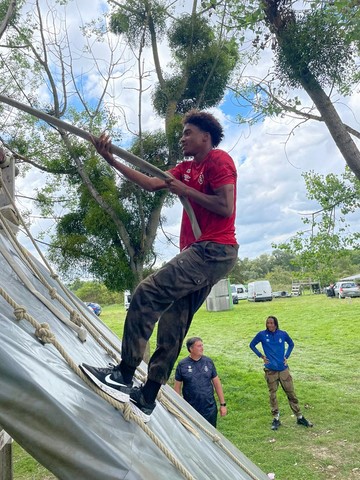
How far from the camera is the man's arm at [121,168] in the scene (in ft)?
7.13

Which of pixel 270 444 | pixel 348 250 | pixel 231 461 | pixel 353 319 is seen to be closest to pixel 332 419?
pixel 270 444

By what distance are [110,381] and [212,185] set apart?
0.91 metres

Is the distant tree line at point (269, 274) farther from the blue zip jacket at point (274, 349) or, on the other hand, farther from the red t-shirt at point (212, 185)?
the red t-shirt at point (212, 185)

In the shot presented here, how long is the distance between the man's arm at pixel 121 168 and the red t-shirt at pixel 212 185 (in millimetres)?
155

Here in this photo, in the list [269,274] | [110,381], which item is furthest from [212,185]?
[269,274]

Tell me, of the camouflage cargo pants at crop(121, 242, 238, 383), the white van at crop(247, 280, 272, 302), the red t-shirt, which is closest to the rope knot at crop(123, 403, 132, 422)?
the camouflage cargo pants at crop(121, 242, 238, 383)

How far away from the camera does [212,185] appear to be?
2254mm

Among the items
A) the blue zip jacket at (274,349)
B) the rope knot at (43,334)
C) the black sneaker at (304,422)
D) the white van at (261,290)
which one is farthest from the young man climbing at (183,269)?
the white van at (261,290)

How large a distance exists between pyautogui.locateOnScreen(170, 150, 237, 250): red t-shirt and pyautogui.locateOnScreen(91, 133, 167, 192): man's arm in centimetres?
15

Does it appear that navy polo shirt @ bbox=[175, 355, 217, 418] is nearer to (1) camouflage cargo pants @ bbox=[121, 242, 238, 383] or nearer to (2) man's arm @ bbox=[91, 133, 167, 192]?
(1) camouflage cargo pants @ bbox=[121, 242, 238, 383]

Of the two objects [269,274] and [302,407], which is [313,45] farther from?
[269,274]

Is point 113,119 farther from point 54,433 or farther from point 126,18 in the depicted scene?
point 54,433

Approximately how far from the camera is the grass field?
6.29 metres

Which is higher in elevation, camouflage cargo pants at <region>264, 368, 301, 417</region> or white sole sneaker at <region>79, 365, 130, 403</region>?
white sole sneaker at <region>79, 365, 130, 403</region>
